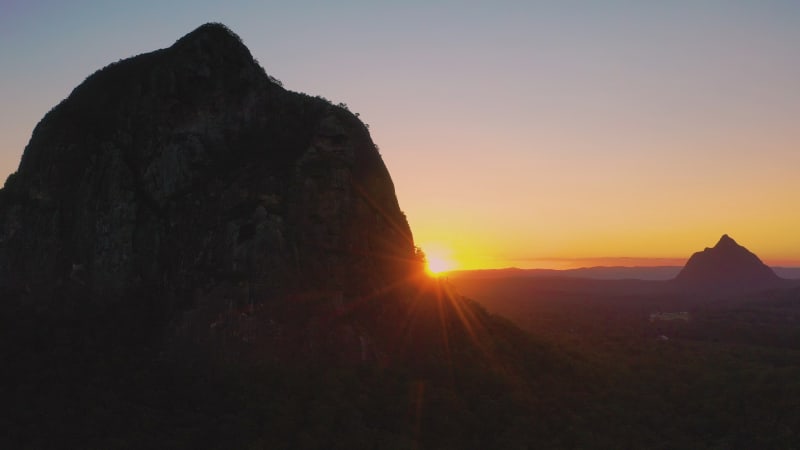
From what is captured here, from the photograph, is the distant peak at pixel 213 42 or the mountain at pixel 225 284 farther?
the distant peak at pixel 213 42

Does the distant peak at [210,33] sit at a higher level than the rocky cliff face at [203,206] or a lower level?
higher

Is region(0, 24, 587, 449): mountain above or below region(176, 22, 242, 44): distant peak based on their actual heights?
below

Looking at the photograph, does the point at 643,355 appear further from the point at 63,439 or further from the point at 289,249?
the point at 63,439

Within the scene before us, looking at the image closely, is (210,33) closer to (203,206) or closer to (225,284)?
(203,206)

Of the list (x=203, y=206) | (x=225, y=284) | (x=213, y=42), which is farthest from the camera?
(x=213, y=42)

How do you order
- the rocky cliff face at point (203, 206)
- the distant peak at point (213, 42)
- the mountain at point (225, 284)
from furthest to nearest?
the distant peak at point (213, 42)
the rocky cliff face at point (203, 206)
the mountain at point (225, 284)

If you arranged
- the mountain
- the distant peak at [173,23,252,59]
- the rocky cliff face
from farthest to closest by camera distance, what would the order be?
the distant peak at [173,23,252,59] < the rocky cliff face < the mountain

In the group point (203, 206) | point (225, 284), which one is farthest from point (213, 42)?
point (225, 284)

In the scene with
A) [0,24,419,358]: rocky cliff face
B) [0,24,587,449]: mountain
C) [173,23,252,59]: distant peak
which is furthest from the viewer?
[173,23,252,59]: distant peak

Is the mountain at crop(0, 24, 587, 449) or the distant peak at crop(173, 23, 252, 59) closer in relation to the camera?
the mountain at crop(0, 24, 587, 449)
